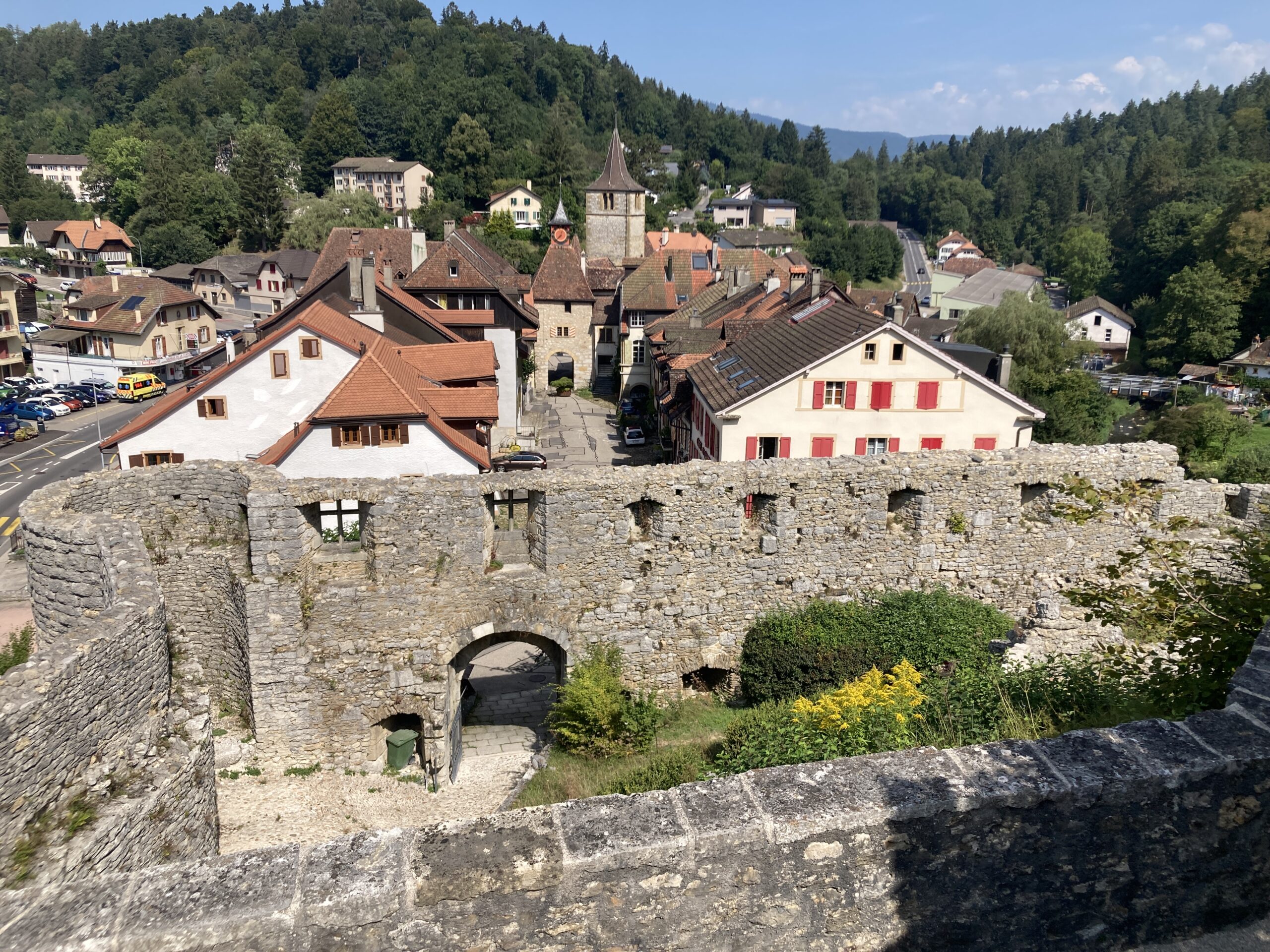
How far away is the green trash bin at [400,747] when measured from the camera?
16.3 metres

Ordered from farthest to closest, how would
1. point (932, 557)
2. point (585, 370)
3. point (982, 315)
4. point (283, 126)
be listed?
point (283, 126), point (585, 370), point (982, 315), point (932, 557)

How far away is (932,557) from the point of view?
56.4 ft

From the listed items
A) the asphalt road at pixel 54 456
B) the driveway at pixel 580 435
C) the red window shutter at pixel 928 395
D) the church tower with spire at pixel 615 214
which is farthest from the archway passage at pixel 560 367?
the red window shutter at pixel 928 395

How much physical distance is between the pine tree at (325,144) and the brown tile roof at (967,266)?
97.9 m

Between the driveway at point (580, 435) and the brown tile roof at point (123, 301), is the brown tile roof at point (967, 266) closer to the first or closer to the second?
the driveway at point (580, 435)

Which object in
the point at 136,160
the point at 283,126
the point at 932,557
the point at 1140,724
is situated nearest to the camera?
the point at 1140,724

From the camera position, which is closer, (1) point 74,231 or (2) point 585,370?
(2) point 585,370

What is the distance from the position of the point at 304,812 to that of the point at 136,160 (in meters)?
156

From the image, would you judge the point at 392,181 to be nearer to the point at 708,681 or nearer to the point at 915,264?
the point at 915,264

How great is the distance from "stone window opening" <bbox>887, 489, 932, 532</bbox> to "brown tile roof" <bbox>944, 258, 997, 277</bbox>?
4956 inches

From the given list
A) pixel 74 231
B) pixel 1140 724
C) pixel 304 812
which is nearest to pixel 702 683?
pixel 304 812

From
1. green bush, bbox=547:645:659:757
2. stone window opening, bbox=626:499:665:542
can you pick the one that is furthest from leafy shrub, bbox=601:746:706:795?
stone window opening, bbox=626:499:665:542

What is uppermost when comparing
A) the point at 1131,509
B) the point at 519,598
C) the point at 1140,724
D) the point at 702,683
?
the point at 1140,724

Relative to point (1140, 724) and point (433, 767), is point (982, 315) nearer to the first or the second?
point (433, 767)
